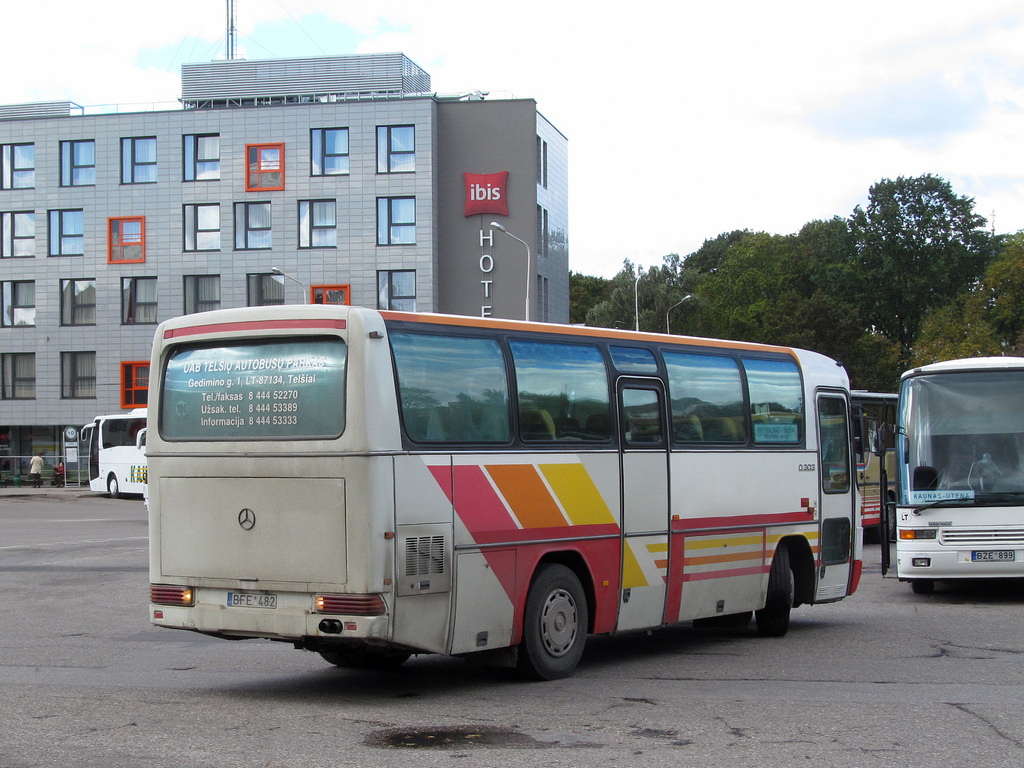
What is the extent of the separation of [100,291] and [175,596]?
2163 inches

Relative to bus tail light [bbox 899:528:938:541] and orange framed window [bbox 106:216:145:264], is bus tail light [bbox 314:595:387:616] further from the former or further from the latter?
orange framed window [bbox 106:216:145:264]

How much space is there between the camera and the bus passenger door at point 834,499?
13.7 m

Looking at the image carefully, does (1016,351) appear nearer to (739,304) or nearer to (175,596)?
(739,304)

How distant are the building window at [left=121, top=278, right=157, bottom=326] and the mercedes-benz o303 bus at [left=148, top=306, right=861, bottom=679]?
52586 millimetres

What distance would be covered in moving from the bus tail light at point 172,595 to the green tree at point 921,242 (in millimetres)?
74628

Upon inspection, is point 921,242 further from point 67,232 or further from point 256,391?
point 256,391

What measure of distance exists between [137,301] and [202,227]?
4.82m

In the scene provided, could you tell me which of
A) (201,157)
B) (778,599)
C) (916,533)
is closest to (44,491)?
(201,157)

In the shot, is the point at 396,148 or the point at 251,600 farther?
the point at 396,148

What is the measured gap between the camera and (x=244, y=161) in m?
59.5

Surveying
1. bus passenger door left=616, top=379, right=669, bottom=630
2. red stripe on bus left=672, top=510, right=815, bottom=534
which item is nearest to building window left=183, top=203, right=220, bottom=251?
red stripe on bus left=672, top=510, right=815, bottom=534

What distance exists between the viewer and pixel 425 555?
9.10 m

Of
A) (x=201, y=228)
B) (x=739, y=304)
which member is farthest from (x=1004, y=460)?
(x=739, y=304)

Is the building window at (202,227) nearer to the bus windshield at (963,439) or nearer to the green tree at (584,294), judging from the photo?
the green tree at (584,294)
